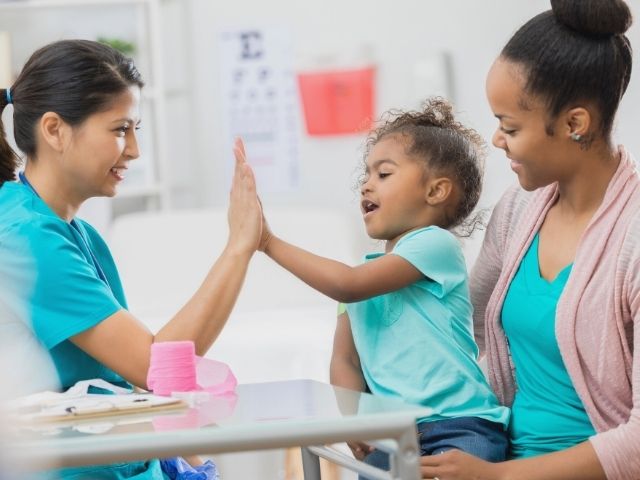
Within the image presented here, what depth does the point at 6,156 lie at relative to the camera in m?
1.72

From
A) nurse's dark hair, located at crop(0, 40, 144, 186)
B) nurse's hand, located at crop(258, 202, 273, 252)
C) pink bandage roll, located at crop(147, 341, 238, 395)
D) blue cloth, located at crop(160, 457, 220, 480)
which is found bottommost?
blue cloth, located at crop(160, 457, 220, 480)

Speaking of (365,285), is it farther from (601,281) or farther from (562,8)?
(562,8)

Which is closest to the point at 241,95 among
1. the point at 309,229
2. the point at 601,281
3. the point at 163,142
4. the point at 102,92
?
the point at 163,142

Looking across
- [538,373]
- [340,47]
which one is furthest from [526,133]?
[340,47]

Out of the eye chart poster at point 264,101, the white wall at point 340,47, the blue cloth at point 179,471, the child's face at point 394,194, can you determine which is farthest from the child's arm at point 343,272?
the eye chart poster at point 264,101

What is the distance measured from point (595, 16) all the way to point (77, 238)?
82 cm

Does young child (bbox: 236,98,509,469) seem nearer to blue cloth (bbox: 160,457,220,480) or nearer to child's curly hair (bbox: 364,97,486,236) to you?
child's curly hair (bbox: 364,97,486,236)

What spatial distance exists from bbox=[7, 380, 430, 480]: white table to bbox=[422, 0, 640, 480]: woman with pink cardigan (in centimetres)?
31

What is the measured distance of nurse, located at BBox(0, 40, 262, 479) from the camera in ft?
4.80

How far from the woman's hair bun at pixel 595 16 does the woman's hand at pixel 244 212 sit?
51 centimetres

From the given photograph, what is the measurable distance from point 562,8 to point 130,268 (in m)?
2.34

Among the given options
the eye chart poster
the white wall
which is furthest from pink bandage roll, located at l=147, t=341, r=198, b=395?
the eye chart poster

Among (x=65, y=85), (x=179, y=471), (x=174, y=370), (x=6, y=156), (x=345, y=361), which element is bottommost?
(x=179, y=471)

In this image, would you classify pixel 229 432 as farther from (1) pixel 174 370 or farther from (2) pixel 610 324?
(2) pixel 610 324
